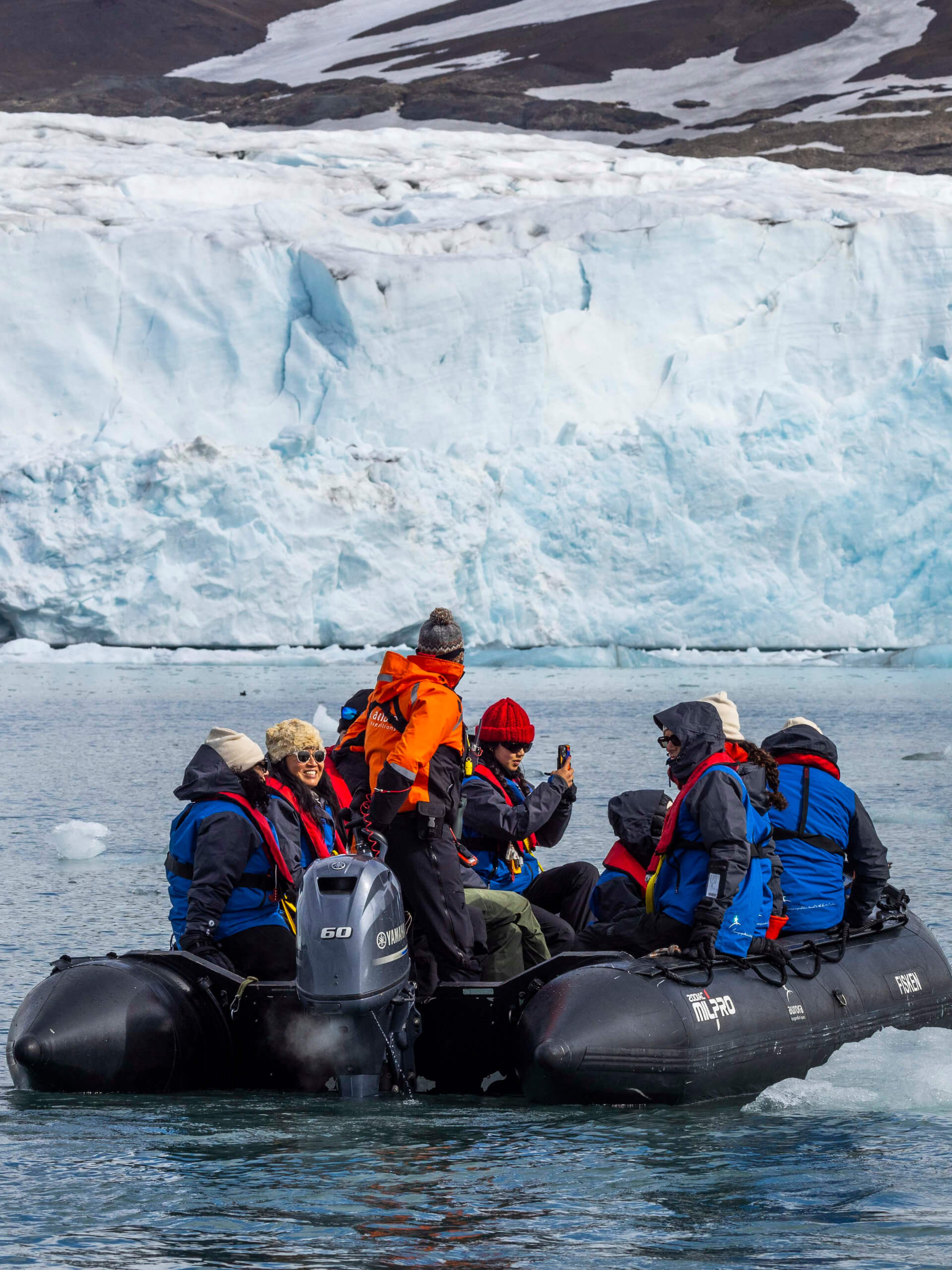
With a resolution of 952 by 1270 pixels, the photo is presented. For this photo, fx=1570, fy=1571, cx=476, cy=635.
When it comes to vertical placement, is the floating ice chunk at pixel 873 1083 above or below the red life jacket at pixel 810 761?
below

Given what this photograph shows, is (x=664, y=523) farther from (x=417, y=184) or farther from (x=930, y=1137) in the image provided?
(x=930, y=1137)

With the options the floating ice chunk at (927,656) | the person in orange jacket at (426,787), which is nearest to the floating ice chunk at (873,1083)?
the person in orange jacket at (426,787)

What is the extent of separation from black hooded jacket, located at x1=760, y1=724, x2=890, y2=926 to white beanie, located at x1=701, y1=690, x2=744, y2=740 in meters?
0.26

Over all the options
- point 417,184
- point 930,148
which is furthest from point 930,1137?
point 930,148

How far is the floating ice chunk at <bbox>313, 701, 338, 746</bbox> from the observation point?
18.7 m

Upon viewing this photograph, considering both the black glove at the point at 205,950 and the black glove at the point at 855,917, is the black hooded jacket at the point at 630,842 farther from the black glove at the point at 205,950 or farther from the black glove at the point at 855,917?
the black glove at the point at 205,950

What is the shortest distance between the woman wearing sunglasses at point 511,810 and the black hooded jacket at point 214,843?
801mm

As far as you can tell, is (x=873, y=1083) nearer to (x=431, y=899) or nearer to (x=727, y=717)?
(x=727, y=717)

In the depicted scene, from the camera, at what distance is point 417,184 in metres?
30.4

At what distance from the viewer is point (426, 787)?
4.64 m

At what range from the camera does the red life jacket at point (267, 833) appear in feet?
15.5

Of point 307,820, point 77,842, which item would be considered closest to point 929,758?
point 77,842

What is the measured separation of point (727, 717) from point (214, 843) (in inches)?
66.4

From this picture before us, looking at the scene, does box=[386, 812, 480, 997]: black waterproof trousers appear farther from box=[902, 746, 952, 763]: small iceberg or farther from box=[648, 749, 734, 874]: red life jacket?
box=[902, 746, 952, 763]: small iceberg
